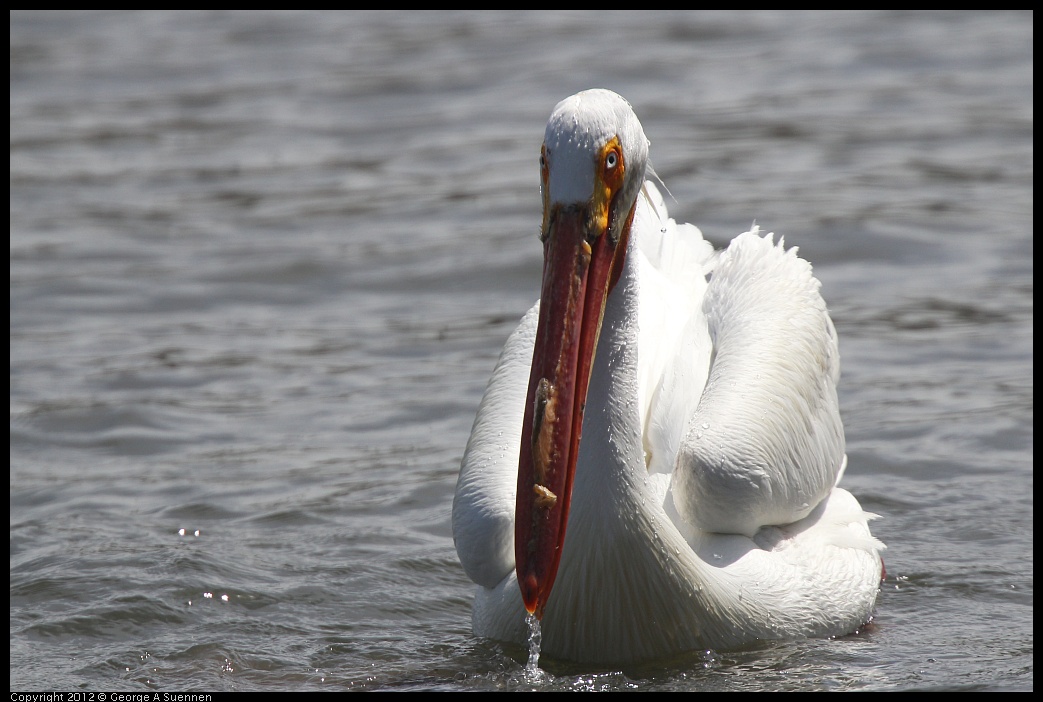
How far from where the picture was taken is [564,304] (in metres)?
3.49

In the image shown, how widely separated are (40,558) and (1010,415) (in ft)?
12.3

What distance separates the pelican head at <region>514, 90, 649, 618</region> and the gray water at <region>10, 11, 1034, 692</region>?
582mm

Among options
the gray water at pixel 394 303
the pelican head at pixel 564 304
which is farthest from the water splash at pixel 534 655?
the pelican head at pixel 564 304

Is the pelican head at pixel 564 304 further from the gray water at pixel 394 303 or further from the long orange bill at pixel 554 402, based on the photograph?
the gray water at pixel 394 303

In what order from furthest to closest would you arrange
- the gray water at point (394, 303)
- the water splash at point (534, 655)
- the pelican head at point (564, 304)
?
the gray water at point (394, 303), the water splash at point (534, 655), the pelican head at point (564, 304)

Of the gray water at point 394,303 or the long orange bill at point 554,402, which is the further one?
the gray water at point 394,303

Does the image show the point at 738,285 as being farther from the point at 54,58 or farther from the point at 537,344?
the point at 54,58

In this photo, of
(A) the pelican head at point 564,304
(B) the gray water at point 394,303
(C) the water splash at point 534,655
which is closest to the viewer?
(A) the pelican head at point 564,304

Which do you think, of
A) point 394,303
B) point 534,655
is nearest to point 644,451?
point 534,655

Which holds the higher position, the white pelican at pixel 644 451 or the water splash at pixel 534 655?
the white pelican at pixel 644 451

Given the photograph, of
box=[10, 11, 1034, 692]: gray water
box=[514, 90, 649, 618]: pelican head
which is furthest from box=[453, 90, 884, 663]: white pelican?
box=[10, 11, 1034, 692]: gray water

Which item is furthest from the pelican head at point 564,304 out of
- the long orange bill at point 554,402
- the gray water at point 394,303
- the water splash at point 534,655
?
the gray water at point 394,303

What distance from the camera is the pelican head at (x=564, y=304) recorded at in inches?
135

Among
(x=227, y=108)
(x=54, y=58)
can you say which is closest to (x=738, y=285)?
(x=227, y=108)
